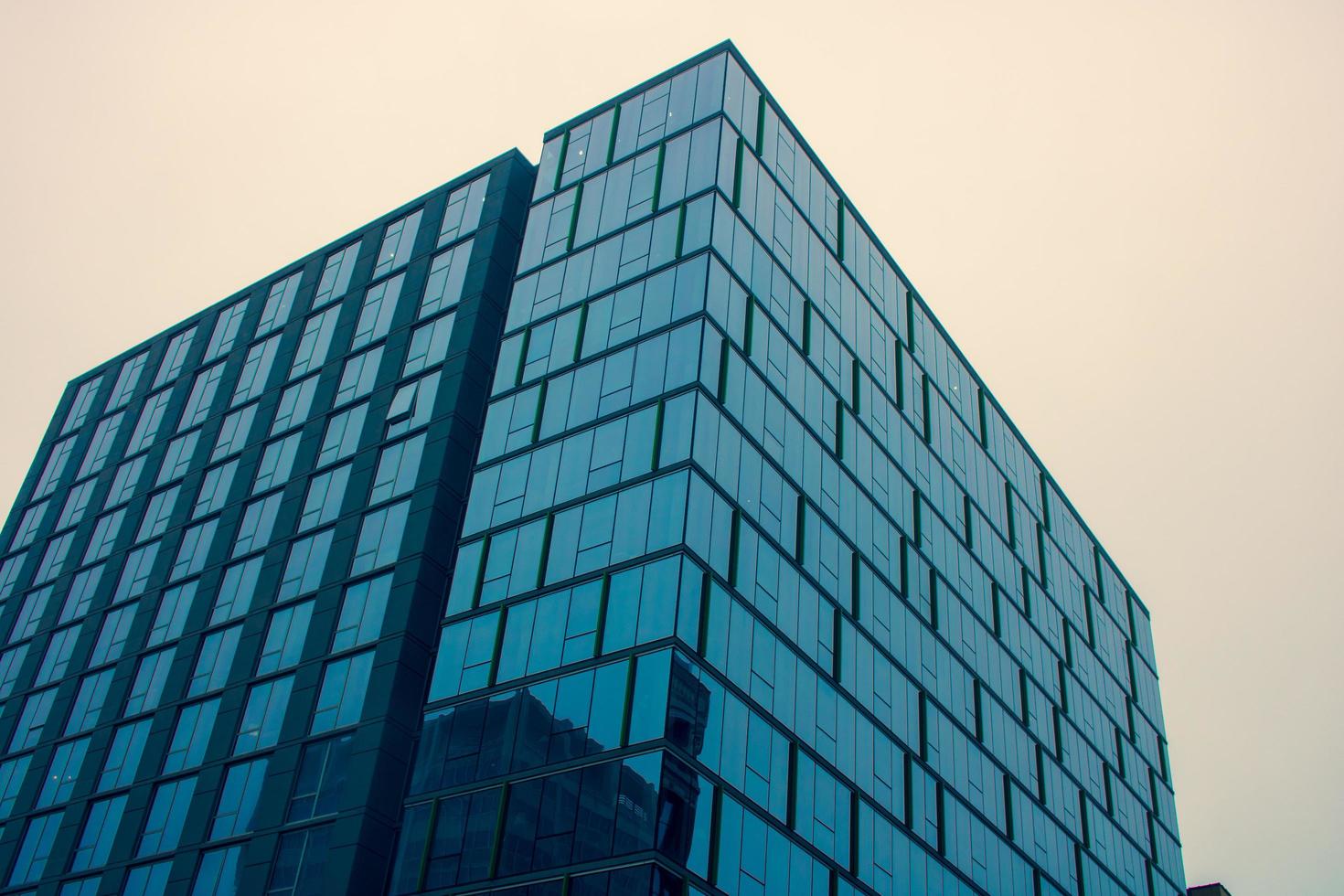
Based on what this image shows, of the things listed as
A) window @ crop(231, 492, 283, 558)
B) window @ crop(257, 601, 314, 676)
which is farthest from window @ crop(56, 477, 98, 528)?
window @ crop(257, 601, 314, 676)

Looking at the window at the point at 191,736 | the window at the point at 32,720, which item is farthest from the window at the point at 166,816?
the window at the point at 32,720

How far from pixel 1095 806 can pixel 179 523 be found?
1921 inches

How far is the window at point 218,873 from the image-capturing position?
4728 cm

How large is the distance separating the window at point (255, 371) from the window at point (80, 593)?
35.6 ft

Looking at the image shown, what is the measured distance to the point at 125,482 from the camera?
71875 millimetres

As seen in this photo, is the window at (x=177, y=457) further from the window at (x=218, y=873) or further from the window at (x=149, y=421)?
the window at (x=218, y=873)

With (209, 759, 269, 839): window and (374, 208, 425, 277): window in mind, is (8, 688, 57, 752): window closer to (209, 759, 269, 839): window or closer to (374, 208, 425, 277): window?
(209, 759, 269, 839): window

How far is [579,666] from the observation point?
42.8 m

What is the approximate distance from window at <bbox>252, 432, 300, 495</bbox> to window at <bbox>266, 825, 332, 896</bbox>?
1923 centimetres

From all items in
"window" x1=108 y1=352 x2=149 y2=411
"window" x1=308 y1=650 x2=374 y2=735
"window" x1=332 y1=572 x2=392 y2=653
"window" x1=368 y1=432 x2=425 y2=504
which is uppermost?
"window" x1=108 y1=352 x2=149 y2=411

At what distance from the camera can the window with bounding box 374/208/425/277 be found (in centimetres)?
6506

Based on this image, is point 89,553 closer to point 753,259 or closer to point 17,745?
point 17,745

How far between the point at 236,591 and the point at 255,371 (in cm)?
1490

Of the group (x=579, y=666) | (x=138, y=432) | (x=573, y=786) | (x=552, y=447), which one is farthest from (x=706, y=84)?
(x=138, y=432)
